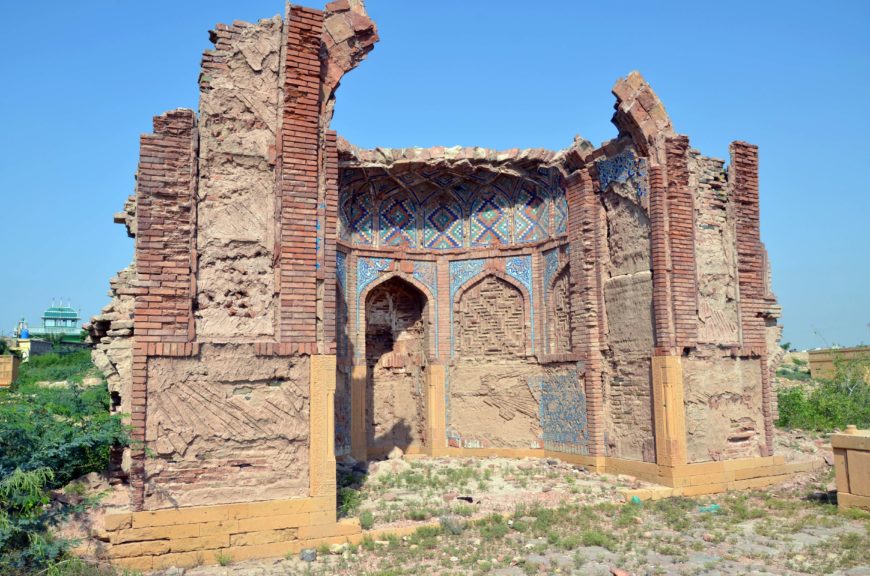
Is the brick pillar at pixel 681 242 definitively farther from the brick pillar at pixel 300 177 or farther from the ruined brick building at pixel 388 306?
the brick pillar at pixel 300 177

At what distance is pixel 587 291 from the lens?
11242 millimetres

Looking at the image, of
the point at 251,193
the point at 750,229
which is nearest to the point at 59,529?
the point at 251,193

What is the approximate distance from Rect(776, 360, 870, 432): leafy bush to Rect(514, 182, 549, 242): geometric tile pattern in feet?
24.7

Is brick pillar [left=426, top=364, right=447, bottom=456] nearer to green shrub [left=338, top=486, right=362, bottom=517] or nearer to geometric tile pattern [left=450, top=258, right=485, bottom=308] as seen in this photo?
geometric tile pattern [left=450, top=258, right=485, bottom=308]

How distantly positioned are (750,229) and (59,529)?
1044 centimetres

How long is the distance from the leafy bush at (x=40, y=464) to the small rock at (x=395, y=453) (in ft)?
21.0

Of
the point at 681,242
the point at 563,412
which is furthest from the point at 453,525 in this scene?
the point at 681,242

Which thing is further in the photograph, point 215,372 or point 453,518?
point 453,518

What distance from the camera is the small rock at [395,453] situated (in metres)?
12.9

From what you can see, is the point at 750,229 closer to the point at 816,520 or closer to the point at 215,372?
the point at 816,520

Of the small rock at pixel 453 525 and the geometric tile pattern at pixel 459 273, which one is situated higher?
the geometric tile pattern at pixel 459 273

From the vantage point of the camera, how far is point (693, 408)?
9820mm

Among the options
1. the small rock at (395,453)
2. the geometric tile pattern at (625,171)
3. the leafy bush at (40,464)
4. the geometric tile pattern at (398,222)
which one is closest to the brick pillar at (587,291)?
the geometric tile pattern at (625,171)

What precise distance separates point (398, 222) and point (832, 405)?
1061 cm
